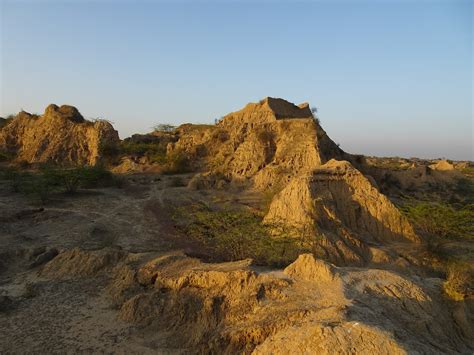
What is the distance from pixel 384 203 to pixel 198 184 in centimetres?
1054

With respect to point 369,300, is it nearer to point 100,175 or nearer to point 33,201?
point 33,201

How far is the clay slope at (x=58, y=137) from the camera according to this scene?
27094mm

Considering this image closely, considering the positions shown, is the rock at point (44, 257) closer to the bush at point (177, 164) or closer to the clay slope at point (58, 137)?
the bush at point (177, 164)

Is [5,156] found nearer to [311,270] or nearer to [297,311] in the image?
[311,270]

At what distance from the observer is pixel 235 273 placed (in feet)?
24.7

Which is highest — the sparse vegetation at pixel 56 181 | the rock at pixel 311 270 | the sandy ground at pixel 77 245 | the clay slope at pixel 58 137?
the clay slope at pixel 58 137

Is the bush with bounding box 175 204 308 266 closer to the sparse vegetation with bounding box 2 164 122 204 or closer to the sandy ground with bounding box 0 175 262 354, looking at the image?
the sandy ground with bounding box 0 175 262 354

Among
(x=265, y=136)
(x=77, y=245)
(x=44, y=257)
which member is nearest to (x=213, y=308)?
(x=44, y=257)

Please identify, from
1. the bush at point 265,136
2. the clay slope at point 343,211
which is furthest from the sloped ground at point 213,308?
the bush at point 265,136

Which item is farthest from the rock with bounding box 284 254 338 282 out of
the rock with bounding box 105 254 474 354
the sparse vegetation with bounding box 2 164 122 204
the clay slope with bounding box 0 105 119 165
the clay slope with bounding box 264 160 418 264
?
the clay slope with bounding box 0 105 119 165

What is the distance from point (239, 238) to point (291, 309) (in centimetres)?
548

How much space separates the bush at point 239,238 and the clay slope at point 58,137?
1467 cm

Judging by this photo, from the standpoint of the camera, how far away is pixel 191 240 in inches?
516

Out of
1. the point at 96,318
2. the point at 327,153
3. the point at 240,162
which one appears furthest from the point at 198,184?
the point at 96,318
